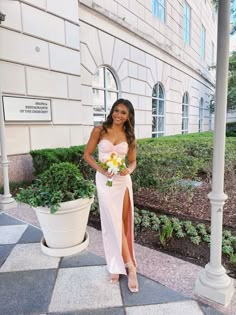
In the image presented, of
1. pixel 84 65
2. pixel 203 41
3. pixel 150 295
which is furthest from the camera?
pixel 203 41

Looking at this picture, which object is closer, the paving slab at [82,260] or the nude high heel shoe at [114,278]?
the nude high heel shoe at [114,278]

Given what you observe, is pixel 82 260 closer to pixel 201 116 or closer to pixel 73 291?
pixel 73 291

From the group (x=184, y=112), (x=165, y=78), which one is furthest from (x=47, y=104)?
(x=184, y=112)

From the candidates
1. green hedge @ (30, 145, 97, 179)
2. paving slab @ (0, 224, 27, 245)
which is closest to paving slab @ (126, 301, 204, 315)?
paving slab @ (0, 224, 27, 245)

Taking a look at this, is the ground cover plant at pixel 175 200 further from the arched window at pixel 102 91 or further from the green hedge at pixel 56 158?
the arched window at pixel 102 91

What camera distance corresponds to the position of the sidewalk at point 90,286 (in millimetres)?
2021

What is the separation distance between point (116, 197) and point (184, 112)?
1626 cm

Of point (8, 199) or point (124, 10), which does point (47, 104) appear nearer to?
point (8, 199)

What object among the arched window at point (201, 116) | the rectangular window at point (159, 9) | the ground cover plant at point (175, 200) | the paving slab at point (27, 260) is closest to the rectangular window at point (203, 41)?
the arched window at point (201, 116)

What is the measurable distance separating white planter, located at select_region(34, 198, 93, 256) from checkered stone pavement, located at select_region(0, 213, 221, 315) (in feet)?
0.45

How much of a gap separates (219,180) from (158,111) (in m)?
11.7

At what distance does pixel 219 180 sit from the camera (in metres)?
2.04

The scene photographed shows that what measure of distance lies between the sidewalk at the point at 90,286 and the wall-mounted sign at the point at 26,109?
11.5 ft

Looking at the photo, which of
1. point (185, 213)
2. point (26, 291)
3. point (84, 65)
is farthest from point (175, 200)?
point (84, 65)
